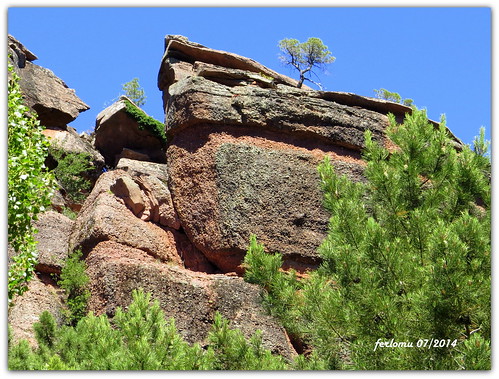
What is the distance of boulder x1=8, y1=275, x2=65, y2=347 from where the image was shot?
48.1 feet

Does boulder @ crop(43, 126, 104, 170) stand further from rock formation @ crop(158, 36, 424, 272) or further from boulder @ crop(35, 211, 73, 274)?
boulder @ crop(35, 211, 73, 274)

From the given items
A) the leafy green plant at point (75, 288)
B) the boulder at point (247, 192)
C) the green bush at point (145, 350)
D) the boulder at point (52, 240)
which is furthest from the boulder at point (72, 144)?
the green bush at point (145, 350)

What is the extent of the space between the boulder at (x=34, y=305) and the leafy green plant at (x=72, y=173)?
15.0ft

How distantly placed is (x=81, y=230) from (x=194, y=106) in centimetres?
316

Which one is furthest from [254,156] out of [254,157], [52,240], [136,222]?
[52,240]

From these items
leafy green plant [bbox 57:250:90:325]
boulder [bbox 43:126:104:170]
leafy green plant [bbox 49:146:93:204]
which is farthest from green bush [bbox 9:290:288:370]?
boulder [bbox 43:126:104:170]

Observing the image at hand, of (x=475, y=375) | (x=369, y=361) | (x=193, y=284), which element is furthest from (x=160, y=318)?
(x=193, y=284)

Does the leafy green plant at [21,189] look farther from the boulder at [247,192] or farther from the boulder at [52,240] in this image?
the boulder at [247,192]

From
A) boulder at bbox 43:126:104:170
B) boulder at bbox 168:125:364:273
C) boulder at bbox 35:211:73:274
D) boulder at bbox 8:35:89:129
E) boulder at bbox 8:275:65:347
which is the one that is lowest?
boulder at bbox 8:275:65:347

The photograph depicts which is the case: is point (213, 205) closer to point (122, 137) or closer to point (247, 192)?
point (247, 192)

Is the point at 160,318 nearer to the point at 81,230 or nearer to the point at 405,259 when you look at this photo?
the point at 405,259

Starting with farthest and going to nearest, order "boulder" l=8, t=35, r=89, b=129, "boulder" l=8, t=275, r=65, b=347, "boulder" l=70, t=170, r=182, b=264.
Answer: "boulder" l=8, t=35, r=89, b=129 < "boulder" l=70, t=170, r=182, b=264 < "boulder" l=8, t=275, r=65, b=347

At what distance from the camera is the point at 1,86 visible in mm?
11242

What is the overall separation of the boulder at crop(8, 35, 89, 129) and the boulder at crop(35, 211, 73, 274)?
5.19 m
